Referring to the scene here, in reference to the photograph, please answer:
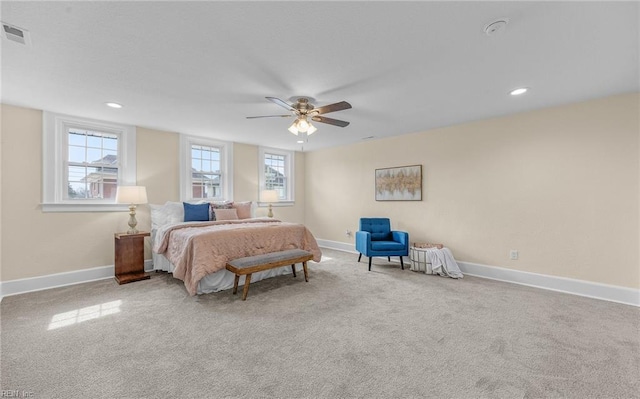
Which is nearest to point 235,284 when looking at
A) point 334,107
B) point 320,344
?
point 320,344

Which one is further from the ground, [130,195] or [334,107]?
[334,107]

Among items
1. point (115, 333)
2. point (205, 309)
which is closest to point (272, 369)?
point (205, 309)

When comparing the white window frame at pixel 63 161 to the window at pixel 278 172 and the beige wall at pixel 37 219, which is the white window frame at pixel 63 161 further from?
the window at pixel 278 172

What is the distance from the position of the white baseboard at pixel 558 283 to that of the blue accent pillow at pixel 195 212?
4.30m

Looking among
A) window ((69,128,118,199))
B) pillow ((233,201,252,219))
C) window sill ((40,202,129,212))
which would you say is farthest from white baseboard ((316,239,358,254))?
window ((69,128,118,199))

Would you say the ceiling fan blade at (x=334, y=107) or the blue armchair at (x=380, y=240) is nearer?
the ceiling fan blade at (x=334, y=107)

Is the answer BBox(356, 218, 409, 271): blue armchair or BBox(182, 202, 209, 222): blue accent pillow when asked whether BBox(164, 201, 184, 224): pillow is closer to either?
BBox(182, 202, 209, 222): blue accent pillow

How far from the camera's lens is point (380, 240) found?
4801 mm

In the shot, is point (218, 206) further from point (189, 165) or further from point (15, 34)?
point (15, 34)

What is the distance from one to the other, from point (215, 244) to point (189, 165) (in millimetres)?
2345

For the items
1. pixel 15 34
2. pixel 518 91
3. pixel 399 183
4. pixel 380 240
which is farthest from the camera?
pixel 399 183

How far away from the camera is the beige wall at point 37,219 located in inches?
132

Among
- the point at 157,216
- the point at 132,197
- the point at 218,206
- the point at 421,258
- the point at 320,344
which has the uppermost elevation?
the point at 132,197

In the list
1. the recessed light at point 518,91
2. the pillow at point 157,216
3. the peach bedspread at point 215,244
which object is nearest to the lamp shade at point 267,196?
the peach bedspread at point 215,244
